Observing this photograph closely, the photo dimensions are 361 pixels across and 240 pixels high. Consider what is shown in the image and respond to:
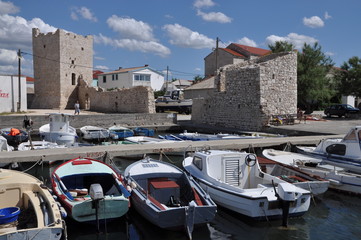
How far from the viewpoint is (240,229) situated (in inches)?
305

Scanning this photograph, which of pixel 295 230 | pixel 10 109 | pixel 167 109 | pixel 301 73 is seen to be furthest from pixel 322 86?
pixel 10 109

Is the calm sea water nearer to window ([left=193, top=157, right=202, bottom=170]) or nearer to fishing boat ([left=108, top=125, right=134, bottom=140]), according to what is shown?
→ window ([left=193, top=157, right=202, bottom=170])

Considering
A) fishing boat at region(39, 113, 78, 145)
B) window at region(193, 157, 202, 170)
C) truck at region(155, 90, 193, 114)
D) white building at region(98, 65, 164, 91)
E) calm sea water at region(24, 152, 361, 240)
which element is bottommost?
calm sea water at region(24, 152, 361, 240)

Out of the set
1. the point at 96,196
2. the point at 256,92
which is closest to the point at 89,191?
the point at 96,196

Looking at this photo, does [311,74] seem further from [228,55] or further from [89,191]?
[89,191]

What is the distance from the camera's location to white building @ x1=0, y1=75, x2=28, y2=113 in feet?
102

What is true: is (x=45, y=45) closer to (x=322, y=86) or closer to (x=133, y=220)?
(x=322, y=86)

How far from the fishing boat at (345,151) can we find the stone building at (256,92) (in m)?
9.47

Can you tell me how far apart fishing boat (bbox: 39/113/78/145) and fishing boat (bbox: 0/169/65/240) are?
33.1 ft

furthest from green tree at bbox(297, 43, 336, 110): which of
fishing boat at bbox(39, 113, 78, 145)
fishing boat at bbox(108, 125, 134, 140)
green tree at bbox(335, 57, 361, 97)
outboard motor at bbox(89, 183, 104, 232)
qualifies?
outboard motor at bbox(89, 183, 104, 232)

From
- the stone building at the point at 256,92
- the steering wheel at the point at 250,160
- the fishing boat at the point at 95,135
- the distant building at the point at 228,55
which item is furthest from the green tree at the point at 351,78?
the steering wheel at the point at 250,160

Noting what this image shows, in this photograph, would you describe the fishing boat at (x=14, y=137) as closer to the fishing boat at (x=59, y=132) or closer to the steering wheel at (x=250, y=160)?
the fishing boat at (x=59, y=132)

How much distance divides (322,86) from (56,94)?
2888 centimetres

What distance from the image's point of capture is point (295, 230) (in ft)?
25.1
